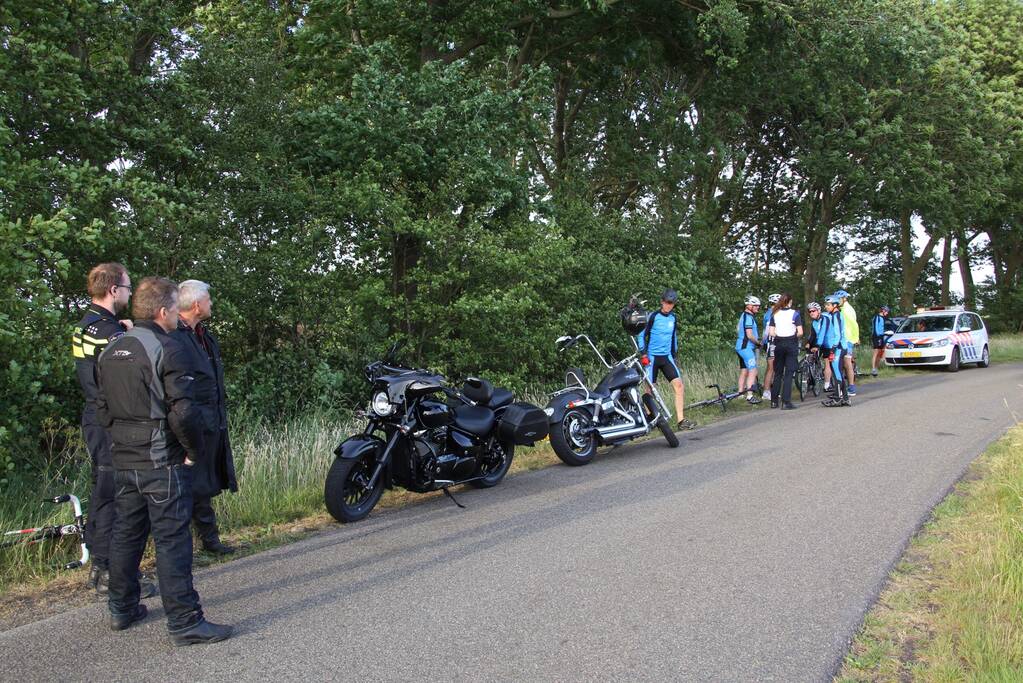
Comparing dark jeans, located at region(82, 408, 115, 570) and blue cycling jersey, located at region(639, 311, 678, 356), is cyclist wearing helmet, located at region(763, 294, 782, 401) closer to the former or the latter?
blue cycling jersey, located at region(639, 311, 678, 356)

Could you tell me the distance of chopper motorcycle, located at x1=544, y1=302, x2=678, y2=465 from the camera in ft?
29.1

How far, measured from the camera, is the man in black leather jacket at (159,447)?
4.11 metres

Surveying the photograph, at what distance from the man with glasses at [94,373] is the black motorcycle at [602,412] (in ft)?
15.8

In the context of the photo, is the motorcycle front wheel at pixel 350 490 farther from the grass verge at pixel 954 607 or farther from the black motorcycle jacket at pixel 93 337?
the grass verge at pixel 954 607

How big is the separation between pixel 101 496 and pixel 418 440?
268cm

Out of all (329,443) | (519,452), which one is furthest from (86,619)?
(519,452)

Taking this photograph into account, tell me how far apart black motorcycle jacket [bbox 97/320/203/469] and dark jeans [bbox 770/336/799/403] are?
11.9 meters

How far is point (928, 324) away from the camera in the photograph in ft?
76.3

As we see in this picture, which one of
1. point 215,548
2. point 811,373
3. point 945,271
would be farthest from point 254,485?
point 945,271

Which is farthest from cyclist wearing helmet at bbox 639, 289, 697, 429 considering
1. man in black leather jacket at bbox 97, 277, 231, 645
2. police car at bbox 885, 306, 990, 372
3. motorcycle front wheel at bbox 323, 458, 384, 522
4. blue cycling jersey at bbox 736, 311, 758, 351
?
police car at bbox 885, 306, 990, 372

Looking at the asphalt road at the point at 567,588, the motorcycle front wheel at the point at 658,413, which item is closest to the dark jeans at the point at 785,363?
the motorcycle front wheel at the point at 658,413

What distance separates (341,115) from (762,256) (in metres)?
25.0

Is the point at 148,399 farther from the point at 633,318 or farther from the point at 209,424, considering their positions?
the point at 633,318

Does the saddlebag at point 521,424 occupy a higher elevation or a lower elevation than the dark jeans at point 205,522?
higher
